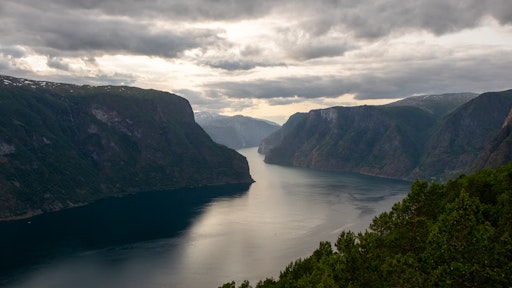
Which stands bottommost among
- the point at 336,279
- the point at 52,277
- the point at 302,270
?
the point at 52,277

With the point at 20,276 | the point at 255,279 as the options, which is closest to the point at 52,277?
the point at 20,276

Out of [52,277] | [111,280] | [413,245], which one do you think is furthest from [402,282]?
[52,277]

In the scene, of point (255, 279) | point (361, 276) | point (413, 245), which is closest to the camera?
point (361, 276)

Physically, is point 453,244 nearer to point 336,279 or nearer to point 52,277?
point 336,279

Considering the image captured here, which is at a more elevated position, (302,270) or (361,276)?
(361,276)

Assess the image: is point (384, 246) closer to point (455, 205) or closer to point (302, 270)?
point (302, 270)

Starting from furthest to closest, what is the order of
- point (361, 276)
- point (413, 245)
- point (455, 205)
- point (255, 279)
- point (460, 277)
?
point (255, 279) < point (413, 245) < point (361, 276) < point (455, 205) < point (460, 277)

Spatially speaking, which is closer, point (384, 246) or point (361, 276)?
point (361, 276)
